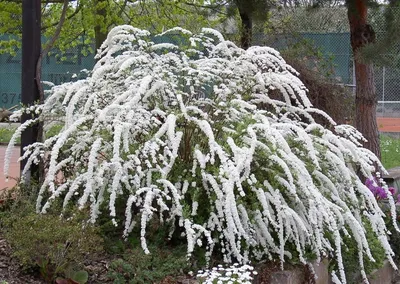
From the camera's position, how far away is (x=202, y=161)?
15.3 feet

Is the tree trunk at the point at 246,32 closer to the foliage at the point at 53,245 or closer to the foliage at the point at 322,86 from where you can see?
the foliage at the point at 322,86

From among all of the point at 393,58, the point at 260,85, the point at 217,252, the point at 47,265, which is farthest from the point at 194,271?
the point at 393,58

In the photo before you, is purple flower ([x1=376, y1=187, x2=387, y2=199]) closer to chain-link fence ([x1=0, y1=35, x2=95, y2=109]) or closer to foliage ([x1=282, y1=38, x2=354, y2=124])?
foliage ([x1=282, y1=38, x2=354, y2=124])

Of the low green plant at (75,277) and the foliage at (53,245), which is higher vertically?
the foliage at (53,245)

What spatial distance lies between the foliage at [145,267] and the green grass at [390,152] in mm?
6959

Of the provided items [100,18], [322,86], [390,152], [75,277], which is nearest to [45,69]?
[100,18]

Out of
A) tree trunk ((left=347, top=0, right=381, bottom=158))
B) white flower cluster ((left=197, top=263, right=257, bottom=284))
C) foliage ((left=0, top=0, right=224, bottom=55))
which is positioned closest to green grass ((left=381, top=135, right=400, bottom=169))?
tree trunk ((left=347, top=0, right=381, bottom=158))

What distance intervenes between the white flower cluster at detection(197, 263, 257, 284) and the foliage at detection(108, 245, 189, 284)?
0.15 metres

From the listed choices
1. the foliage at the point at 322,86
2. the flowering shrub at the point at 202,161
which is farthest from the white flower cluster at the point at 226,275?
the foliage at the point at 322,86

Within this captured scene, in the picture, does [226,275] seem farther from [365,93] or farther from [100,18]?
[100,18]

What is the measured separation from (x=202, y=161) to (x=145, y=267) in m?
0.76

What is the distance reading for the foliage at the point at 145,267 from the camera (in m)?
4.30

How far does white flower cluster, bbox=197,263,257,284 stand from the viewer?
4.12 m

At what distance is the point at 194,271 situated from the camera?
4.59 meters
